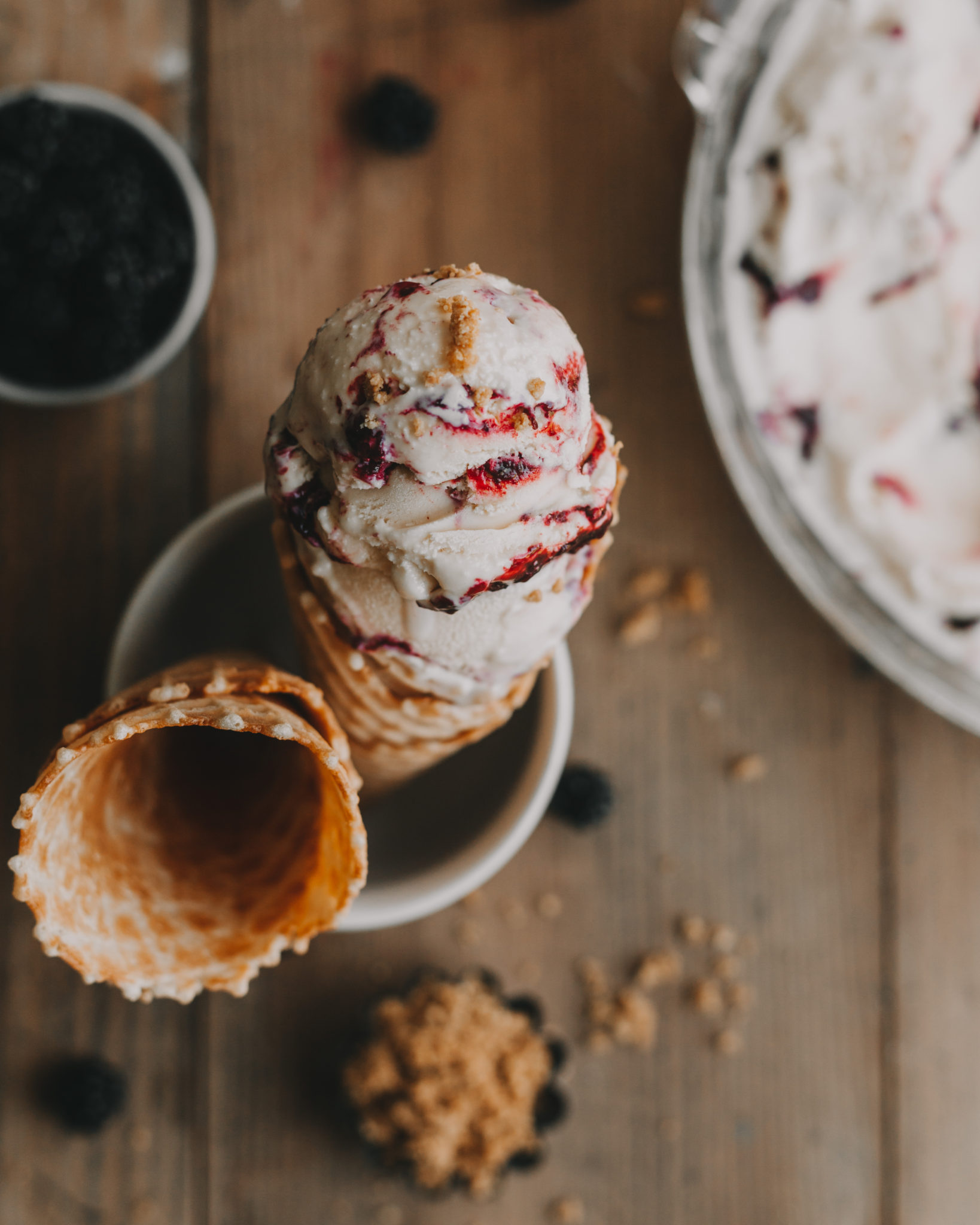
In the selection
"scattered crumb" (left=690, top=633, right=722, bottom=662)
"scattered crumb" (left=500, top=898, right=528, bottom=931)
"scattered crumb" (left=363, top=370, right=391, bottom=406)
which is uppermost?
"scattered crumb" (left=363, top=370, right=391, bottom=406)

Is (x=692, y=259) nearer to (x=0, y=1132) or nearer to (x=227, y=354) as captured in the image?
(x=227, y=354)

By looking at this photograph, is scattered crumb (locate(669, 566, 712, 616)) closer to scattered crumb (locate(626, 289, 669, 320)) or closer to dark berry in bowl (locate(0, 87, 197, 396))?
scattered crumb (locate(626, 289, 669, 320))

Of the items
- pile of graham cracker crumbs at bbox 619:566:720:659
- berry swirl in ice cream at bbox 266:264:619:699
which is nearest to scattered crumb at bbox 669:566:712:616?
pile of graham cracker crumbs at bbox 619:566:720:659

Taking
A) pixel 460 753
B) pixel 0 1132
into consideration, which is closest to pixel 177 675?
pixel 460 753

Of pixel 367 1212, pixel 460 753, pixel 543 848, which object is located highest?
pixel 460 753

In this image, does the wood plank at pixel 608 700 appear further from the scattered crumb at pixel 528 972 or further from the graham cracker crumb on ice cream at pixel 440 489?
the graham cracker crumb on ice cream at pixel 440 489

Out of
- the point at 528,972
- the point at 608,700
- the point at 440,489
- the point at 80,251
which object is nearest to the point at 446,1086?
the point at 528,972

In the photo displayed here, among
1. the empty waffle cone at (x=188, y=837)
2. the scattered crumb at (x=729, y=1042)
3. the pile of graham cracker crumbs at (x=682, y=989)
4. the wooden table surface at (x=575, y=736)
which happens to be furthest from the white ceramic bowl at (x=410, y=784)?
the scattered crumb at (x=729, y=1042)

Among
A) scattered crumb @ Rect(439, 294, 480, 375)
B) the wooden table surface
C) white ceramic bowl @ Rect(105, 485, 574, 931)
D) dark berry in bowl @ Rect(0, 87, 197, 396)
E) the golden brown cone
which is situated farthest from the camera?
the wooden table surface
